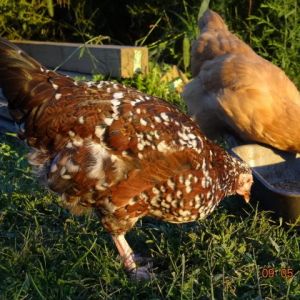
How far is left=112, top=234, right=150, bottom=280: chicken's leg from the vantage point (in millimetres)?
3209

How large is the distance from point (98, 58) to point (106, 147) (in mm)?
3274

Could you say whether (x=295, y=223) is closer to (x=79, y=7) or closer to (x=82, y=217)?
(x=82, y=217)

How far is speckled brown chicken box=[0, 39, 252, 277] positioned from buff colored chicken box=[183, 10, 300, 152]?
134cm

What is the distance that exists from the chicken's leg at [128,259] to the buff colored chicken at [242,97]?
1.61 metres

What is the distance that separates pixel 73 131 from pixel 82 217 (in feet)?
3.31

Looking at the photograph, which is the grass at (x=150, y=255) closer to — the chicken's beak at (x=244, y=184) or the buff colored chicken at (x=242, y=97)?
the chicken's beak at (x=244, y=184)

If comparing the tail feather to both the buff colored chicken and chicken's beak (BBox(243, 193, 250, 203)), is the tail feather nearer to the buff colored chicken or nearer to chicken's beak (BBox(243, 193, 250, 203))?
chicken's beak (BBox(243, 193, 250, 203))

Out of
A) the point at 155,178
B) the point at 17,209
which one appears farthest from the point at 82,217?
the point at 155,178

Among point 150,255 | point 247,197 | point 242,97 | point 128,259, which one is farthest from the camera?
point 242,97

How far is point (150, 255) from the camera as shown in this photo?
352 centimetres

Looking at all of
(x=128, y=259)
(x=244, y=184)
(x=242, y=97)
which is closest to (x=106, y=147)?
(x=128, y=259)

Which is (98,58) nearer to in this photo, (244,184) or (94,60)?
(94,60)
